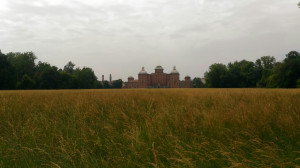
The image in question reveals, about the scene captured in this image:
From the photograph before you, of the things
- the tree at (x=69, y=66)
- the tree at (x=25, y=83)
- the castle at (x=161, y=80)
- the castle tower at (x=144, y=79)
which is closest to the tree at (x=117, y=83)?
the castle at (x=161, y=80)

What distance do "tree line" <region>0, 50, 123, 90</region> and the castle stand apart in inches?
2401

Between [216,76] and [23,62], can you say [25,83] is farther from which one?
[216,76]

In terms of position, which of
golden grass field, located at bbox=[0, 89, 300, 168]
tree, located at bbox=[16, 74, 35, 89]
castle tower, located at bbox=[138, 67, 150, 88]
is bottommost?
golden grass field, located at bbox=[0, 89, 300, 168]

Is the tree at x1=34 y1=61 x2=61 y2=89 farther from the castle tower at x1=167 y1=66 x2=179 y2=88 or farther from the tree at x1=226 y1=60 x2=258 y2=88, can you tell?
the castle tower at x1=167 y1=66 x2=179 y2=88

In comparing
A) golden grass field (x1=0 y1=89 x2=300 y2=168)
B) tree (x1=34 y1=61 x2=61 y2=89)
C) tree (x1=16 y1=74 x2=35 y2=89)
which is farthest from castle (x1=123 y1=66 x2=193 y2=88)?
golden grass field (x1=0 y1=89 x2=300 y2=168)

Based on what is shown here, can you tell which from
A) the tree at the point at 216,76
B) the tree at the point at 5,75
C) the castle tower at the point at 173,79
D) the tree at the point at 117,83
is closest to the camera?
the tree at the point at 5,75

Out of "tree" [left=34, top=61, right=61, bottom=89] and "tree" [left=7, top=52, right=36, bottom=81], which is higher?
"tree" [left=7, top=52, right=36, bottom=81]

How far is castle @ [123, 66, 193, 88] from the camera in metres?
135

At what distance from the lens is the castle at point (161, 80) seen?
135 meters

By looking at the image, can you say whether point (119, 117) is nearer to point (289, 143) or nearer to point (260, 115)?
point (260, 115)

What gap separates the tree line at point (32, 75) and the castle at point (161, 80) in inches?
2401

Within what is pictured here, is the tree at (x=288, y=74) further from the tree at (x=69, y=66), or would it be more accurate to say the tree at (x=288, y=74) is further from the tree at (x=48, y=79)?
the tree at (x=69, y=66)

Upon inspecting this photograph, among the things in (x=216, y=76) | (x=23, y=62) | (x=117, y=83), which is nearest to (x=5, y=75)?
(x=23, y=62)

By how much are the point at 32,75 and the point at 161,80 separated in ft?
292
